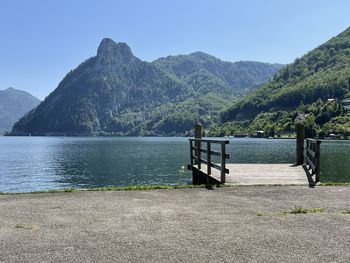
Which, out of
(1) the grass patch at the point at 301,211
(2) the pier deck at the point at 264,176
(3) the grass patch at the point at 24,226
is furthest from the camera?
(2) the pier deck at the point at 264,176

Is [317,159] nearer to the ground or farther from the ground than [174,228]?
farther from the ground

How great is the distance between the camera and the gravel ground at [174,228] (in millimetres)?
7730

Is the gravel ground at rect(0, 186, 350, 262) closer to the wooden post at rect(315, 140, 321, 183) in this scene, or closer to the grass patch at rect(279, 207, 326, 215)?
the grass patch at rect(279, 207, 326, 215)

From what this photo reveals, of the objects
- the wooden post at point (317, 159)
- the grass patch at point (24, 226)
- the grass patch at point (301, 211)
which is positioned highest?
the wooden post at point (317, 159)

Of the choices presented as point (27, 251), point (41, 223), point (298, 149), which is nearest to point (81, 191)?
point (41, 223)

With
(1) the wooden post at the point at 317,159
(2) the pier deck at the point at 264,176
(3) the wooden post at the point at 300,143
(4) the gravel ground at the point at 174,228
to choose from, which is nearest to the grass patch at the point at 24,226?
(4) the gravel ground at the point at 174,228

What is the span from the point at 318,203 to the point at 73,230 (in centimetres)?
766

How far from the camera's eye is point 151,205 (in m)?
12.8

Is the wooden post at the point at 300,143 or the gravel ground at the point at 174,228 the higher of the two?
the wooden post at the point at 300,143

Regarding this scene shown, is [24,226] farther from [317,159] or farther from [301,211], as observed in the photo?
[317,159]

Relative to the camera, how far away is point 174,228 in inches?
381

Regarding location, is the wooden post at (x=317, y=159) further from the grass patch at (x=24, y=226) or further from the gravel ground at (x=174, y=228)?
the grass patch at (x=24, y=226)

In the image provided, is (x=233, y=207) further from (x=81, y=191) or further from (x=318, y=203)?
(x=81, y=191)

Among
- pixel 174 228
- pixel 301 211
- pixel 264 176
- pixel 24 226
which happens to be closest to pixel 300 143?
pixel 264 176
